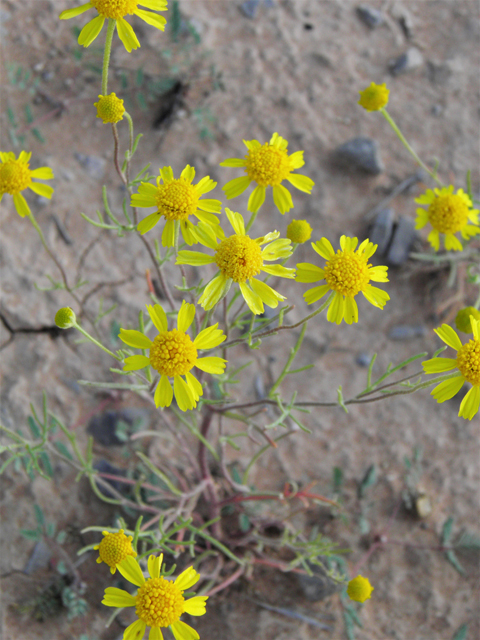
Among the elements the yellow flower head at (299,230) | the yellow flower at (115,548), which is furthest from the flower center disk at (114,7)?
the yellow flower at (115,548)

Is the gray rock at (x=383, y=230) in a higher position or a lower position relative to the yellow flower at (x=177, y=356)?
lower

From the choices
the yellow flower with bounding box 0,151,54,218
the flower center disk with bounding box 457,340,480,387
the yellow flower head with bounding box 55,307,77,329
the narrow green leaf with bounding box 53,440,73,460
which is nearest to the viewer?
the yellow flower head with bounding box 55,307,77,329

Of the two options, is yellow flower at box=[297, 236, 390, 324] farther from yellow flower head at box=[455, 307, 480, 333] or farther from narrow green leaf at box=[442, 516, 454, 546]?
narrow green leaf at box=[442, 516, 454, 546]

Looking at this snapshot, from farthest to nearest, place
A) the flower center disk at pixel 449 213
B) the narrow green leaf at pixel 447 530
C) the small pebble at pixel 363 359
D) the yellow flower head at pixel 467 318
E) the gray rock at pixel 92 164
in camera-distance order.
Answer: the gray rock at pixel 92 164
the small pebble at pixel 363 359
the narrow green leaf at pixel 447 530
the flower center disk at pixel 449 213
the yellow flower head at pixel 467 318

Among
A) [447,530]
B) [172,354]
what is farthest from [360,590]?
[172,354]

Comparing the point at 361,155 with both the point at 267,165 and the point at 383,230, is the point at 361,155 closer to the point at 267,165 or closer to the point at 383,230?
the point at 383,230

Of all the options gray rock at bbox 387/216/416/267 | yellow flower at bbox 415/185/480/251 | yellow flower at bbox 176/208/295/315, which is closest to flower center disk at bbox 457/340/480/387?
yellow flower at bbox 176/208/295/315

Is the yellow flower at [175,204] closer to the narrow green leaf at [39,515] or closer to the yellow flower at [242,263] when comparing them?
the yellow flower at [242,263]
